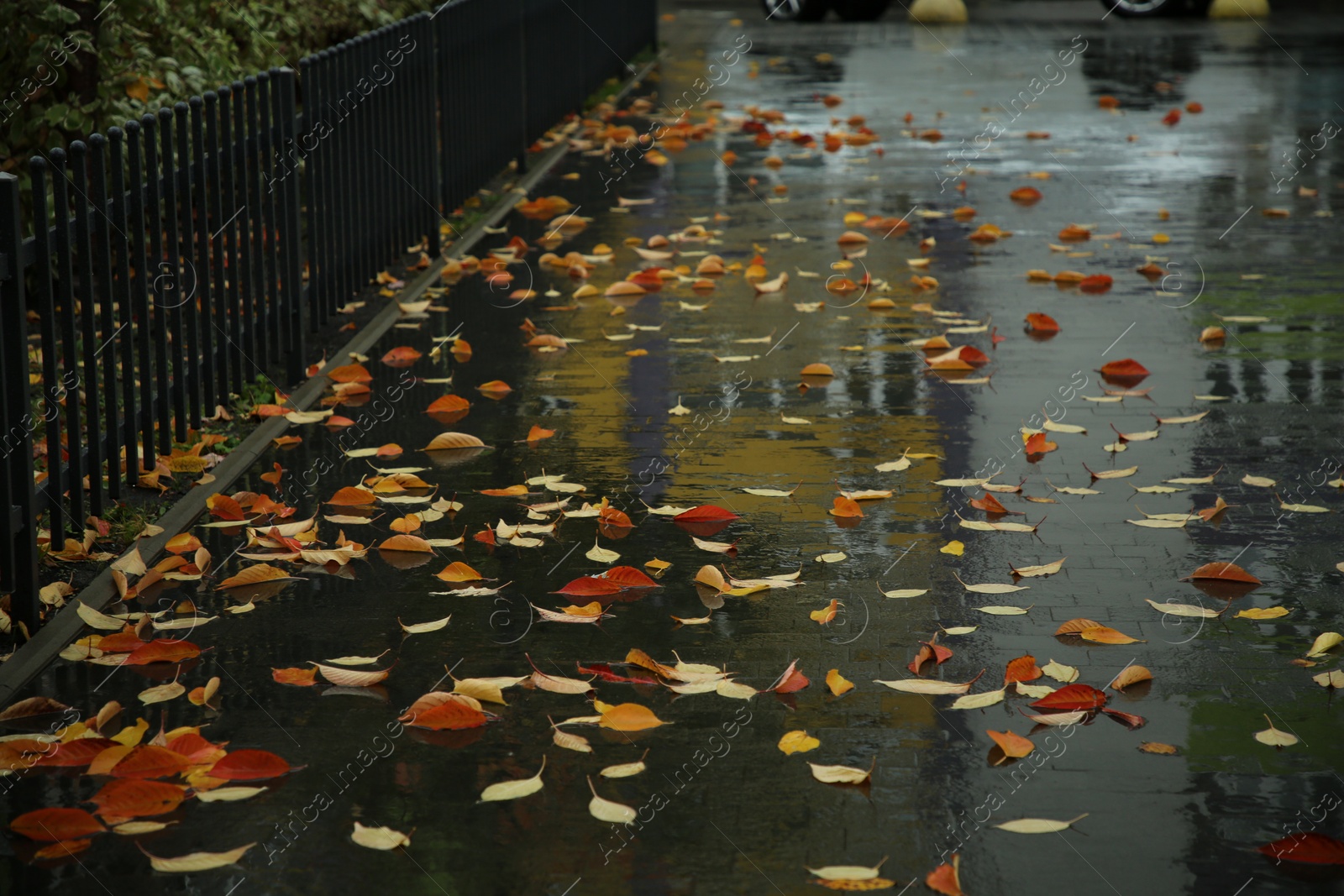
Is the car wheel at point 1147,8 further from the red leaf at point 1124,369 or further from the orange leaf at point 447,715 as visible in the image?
the orange leaf at point 447,715

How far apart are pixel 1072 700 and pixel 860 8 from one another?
24.1 m

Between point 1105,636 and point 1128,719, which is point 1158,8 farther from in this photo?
point 1128,719

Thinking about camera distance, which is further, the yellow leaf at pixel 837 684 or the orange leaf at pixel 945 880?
the yellow leaf at pixel 837 684

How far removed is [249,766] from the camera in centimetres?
369

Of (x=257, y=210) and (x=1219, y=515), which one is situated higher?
(x=257, y=210)

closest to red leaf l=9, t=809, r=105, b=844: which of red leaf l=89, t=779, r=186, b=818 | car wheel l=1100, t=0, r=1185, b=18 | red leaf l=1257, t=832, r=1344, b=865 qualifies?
red leaf l=89, t=779, r=186, b=818

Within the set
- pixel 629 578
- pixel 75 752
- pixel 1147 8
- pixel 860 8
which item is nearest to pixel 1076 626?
pixel 629 578

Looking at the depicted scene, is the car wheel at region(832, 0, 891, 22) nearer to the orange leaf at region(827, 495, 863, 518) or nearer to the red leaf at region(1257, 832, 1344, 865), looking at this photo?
the orange leaf at region(827, 495, 863, 518)

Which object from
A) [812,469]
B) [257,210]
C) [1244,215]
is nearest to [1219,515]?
[812,469]

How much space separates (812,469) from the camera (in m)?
5.85

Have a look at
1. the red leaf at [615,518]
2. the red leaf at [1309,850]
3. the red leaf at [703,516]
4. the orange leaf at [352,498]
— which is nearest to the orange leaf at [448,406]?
the orange leaf at [352,498]

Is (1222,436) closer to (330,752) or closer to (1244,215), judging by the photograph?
(330,752)

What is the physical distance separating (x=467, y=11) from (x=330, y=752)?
786cm

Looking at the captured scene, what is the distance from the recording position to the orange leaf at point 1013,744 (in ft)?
12.3
